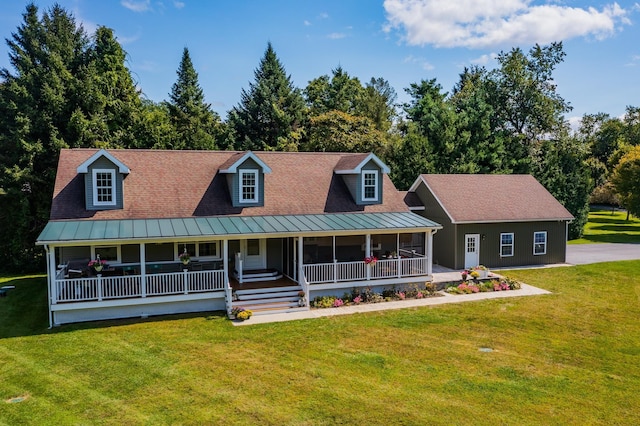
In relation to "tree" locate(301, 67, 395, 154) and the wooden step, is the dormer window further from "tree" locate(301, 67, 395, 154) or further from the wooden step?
"tree" locate(301, 67, 395, 154)

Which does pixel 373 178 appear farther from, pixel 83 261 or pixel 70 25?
pixel 70 25

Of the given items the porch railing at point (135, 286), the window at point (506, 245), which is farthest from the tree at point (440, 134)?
the porch railing at point (135, 286)

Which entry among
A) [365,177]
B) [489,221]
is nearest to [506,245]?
[489,221]

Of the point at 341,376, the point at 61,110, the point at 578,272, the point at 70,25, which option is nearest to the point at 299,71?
the point at 70,25

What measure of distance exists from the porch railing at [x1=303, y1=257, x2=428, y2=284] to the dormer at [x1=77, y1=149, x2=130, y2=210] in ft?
25.6

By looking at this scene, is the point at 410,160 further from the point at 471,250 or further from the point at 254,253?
the point at 254,253

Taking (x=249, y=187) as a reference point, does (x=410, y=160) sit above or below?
above

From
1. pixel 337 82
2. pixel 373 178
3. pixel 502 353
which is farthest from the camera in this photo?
pixel 337 82

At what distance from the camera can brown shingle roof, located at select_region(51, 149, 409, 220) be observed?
18344 millimetres

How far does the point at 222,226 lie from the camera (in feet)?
58.3

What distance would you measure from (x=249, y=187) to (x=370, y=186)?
5.71 metres

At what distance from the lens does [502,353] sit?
43.7 ft

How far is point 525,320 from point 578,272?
10.3 meters

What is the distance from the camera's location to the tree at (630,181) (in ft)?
139
